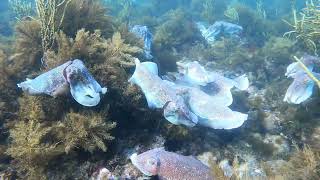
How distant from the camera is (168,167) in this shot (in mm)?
3229

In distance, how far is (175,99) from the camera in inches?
151

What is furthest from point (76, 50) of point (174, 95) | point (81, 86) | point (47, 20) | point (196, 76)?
point (196, 76)

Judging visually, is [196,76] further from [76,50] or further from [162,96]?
[76,50]

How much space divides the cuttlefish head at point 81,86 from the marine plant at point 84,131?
0.26 metres

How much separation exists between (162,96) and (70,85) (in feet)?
3.99

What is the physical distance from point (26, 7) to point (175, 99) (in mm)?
6356

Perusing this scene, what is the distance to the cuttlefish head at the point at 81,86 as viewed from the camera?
352 centimetres

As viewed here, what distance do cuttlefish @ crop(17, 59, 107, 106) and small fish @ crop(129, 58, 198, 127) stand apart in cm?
69

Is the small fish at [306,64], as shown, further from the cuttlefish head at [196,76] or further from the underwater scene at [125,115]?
the cuttlefish head at [196,76]

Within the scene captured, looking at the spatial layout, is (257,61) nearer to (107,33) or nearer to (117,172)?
(107,33)

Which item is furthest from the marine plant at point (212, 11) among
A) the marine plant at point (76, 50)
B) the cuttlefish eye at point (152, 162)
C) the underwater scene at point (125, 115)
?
the cuttlefish eye at point (152, 162)

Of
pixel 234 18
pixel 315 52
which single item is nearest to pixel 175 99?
pixel 315 52

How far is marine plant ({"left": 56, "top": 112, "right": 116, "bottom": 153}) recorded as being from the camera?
3.52 metres

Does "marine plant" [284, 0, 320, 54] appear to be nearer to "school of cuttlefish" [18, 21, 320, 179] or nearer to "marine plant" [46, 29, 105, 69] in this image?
"school of cuttlefish" [18, 21, 320, 179]
